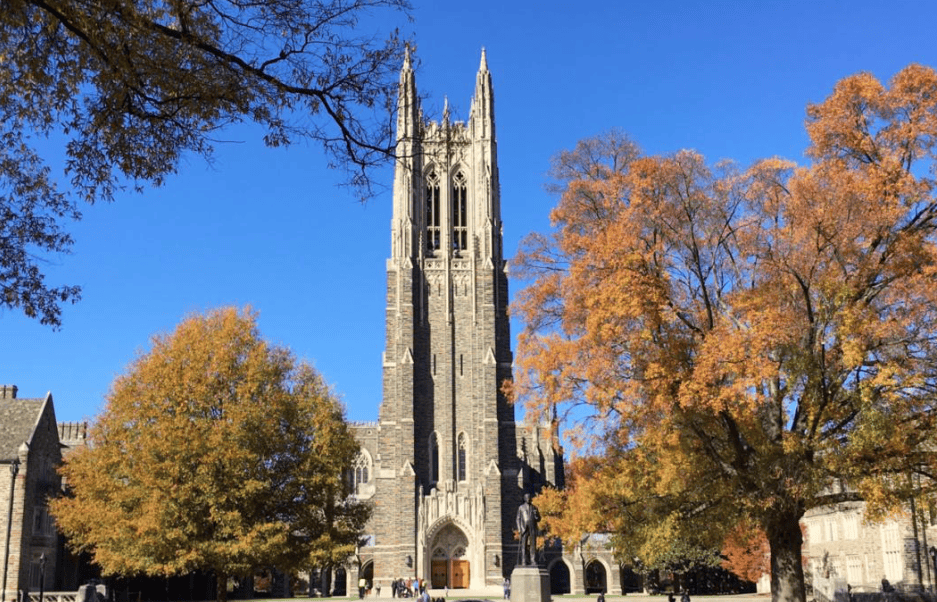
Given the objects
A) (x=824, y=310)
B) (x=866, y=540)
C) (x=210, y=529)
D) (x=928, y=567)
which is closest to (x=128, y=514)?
(x=210, y=529)

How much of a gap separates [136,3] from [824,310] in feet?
51.7

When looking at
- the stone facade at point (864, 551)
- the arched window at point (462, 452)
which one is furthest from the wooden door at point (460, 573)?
the stone facade at point (864, 551)

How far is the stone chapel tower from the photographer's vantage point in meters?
58.9

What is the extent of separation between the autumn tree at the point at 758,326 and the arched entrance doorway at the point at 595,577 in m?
47.3

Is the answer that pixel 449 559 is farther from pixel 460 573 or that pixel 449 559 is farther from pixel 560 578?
pixel 560 578

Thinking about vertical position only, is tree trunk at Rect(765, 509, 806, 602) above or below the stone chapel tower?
below

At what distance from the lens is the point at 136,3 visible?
9867 millimetres

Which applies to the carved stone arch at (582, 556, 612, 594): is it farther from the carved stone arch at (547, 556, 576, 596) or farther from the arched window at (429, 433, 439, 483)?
the arched window at (429, 433, 439, 483)

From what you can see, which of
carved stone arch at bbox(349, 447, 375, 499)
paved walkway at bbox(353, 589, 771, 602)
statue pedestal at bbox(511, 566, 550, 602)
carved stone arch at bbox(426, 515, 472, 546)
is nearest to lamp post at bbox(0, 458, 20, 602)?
paved walkway at bbox(353, 589, 771, 602)

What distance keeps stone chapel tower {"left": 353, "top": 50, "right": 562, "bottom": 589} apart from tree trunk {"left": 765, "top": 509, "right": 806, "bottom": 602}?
1473 inches

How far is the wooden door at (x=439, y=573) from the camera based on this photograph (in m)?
59.6

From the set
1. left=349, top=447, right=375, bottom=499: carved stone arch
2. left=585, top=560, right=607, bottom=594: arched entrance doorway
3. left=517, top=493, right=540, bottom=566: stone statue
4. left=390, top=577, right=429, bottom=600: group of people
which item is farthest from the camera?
left=349, top=447, right=375, bottom=499: carved stone arch

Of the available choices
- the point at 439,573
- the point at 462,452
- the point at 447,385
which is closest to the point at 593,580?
the point at 439,573

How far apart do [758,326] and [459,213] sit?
1894 inches
